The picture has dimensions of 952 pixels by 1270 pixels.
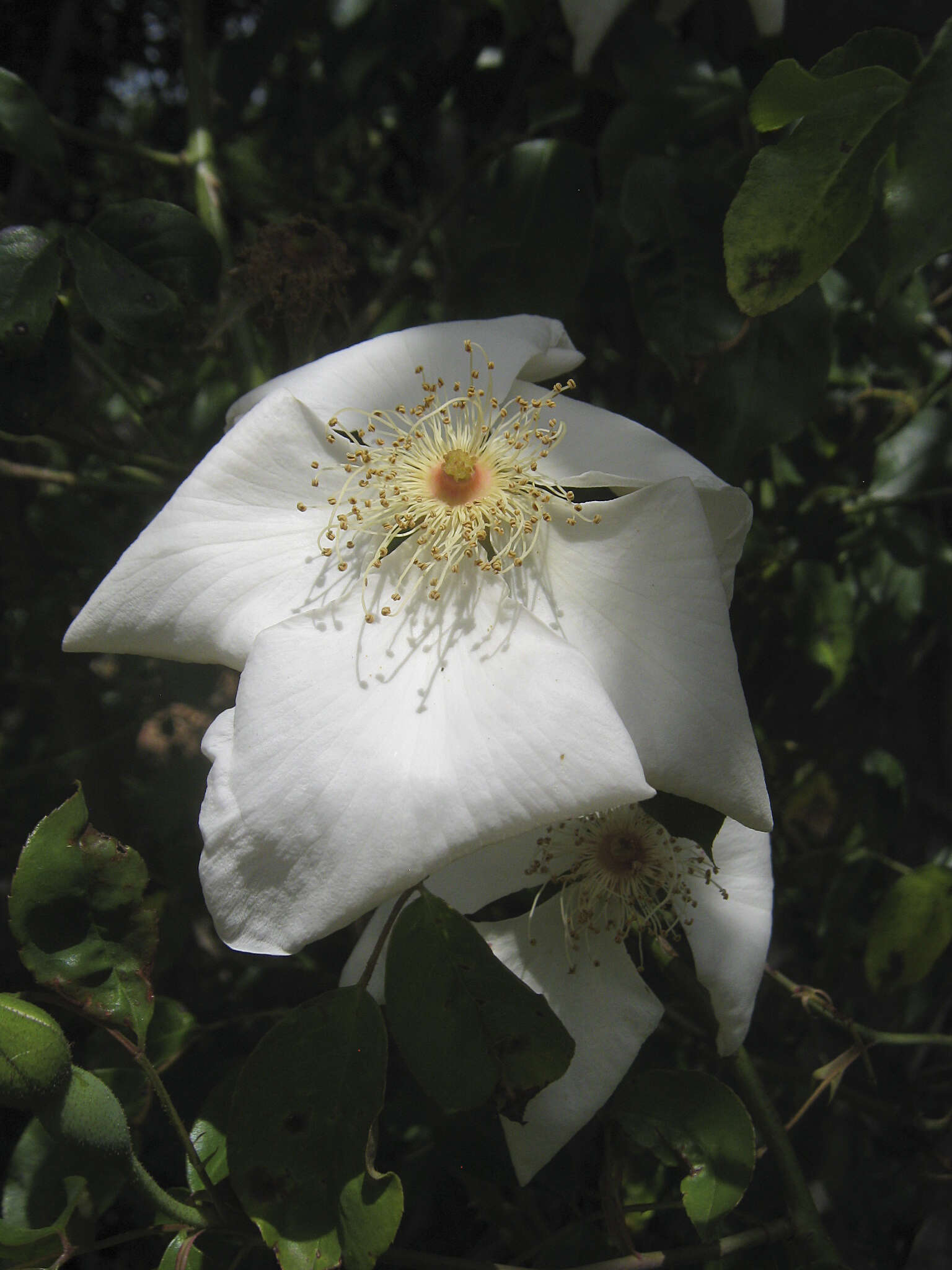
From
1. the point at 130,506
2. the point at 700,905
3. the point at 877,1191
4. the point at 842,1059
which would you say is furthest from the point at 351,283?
the point at 877,1191

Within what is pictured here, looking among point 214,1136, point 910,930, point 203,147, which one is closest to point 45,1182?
point 214,1136

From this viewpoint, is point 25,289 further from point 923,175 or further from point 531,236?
point 923,175

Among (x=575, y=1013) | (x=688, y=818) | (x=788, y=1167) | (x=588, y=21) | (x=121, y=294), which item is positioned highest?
(x=588, y=21)

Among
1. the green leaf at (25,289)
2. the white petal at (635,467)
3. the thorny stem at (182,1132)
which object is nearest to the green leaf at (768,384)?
the white petal at (635,467)

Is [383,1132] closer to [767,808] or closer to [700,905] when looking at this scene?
[700,905]

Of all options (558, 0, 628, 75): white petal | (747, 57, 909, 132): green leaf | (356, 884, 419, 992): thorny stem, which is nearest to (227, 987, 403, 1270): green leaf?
(356, 884, 419, 992): thorny stem
